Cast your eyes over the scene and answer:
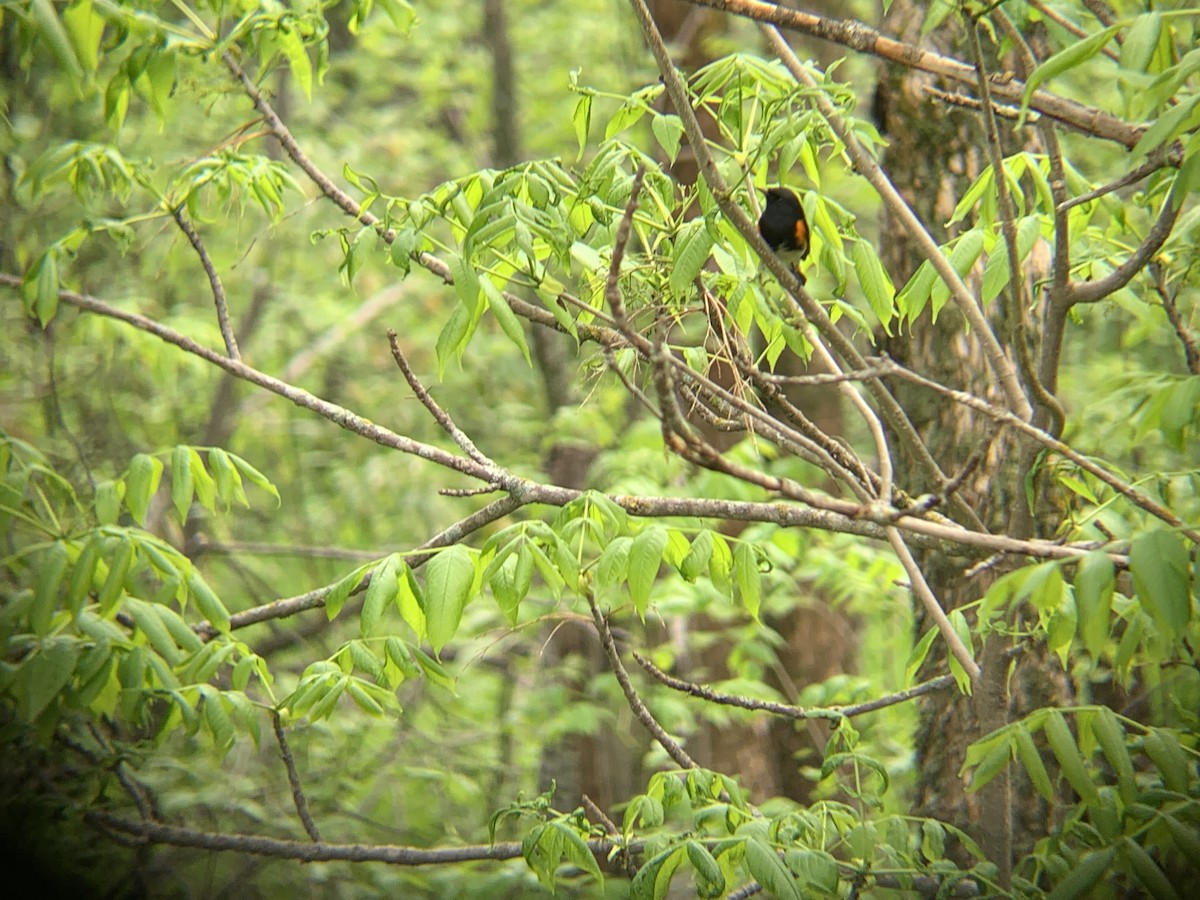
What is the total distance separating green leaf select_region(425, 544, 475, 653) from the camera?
163 cm

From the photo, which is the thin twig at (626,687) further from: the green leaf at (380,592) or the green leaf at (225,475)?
the green leaf at (225,475)

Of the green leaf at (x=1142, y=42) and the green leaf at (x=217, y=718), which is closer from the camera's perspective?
the green leaf at (x=1142, y=42)

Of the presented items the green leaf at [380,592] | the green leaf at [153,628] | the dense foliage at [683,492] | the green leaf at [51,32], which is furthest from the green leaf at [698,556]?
the green leaf at [51,32]

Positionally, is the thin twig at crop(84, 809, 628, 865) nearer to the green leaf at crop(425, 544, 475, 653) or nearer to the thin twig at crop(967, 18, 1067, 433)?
the green leaf at crop(425, 544, 475, 653)

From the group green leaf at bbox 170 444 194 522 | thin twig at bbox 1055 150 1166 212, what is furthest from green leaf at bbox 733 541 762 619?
green leaf at bbox 170 444 194 522

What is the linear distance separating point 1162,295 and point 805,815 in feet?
5.27

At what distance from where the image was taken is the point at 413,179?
25.3 feet

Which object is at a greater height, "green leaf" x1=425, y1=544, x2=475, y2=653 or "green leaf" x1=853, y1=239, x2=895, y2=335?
"green leaf" x1=853, y1=239, x2=895, y2=335

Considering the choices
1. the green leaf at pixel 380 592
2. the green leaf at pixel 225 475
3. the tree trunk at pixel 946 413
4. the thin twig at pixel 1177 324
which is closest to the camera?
the green leaf at pixel 380 592

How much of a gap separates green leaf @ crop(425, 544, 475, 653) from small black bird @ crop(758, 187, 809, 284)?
33.4 inches

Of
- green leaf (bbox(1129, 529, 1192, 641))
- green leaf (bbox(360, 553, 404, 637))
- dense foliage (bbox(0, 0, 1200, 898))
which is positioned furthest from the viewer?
green leaf (bbox(360, 553, 404, 637))

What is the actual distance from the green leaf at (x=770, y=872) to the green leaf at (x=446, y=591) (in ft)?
2.10

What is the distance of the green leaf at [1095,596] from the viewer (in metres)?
1.21

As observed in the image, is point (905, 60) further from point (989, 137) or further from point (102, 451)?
point (102, 451)
